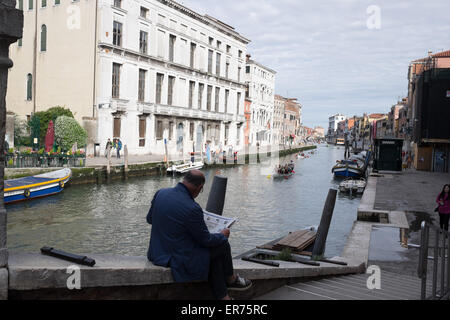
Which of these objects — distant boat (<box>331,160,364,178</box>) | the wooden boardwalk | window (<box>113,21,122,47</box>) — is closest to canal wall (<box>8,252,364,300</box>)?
the wooden boardwalk

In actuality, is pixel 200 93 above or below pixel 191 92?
above

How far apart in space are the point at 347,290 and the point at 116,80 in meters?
32.0

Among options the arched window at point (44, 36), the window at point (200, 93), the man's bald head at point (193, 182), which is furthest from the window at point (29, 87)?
the man's bald head at point (193, 182)

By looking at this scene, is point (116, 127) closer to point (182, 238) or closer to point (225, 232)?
point (225, 232)

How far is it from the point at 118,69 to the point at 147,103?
13.7 feet

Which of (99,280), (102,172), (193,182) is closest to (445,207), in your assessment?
(193,182)

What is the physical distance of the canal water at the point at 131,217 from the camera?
43.4ft

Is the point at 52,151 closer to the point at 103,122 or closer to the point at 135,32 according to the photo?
the point at 103,122

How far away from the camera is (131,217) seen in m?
16.9

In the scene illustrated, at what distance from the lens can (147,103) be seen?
125 ft

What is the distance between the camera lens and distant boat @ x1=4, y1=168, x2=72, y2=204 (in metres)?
18.3

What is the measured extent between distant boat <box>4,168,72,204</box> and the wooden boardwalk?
1521 centimetres

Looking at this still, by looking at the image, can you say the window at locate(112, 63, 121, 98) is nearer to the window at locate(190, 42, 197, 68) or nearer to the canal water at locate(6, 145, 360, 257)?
the canal water at locate(6, 145, 360, 257)
